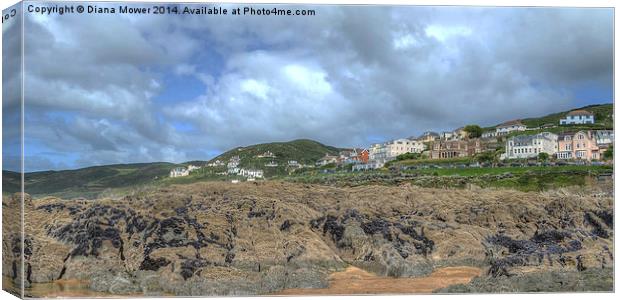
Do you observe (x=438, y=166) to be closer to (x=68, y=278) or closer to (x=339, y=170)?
(x=339, y=170)

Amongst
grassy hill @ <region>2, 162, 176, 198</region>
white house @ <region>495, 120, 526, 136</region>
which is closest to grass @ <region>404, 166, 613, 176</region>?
white house @ <region>495, 120, 526, 136</region>

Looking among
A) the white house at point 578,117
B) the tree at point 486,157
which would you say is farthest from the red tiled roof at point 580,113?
the tree at point 486,157

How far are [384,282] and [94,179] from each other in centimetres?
719

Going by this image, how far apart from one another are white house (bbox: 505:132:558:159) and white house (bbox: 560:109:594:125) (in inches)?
18.0

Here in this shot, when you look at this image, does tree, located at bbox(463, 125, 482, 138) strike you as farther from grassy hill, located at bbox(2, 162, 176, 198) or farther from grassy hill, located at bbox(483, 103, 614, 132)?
grassy hill, located at bbox(2, 162, 176, 198)

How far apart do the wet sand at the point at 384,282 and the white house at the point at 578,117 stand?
435 cm

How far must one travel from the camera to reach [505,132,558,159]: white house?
19547 millimetres

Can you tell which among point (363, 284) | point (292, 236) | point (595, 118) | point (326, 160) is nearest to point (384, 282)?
point (363, 284)

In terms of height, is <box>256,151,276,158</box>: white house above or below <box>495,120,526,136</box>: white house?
below

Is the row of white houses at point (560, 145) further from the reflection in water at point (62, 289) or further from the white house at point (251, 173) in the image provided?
the reflection in water at point (62, 289)

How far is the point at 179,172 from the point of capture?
757 inches

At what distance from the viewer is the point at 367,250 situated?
61.6 ft

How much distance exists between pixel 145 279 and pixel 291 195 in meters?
4.06

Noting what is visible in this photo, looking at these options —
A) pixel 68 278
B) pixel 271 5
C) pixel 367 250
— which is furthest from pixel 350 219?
pixel 68 278
